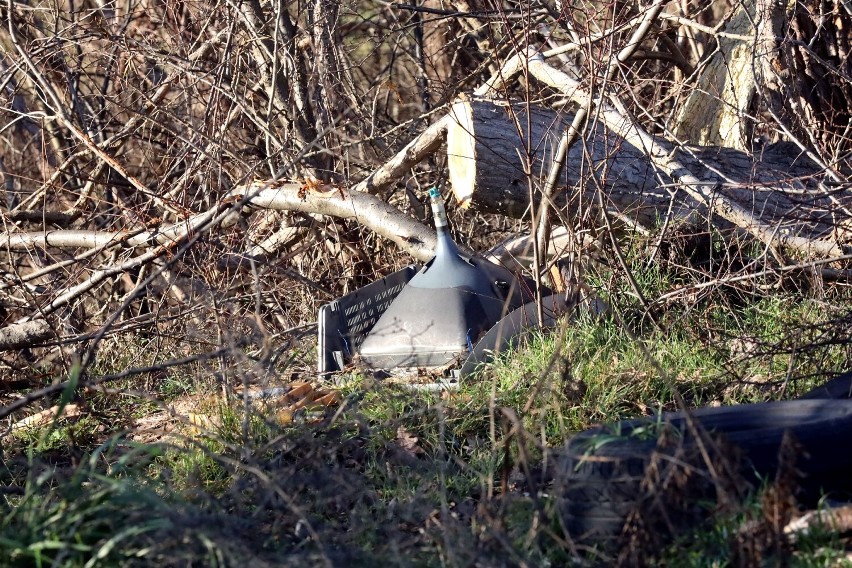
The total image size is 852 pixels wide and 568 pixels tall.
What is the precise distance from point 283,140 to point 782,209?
10.6 feet

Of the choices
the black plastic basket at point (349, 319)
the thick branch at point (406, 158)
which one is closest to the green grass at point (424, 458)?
the black plastic basket at point (349, 319)

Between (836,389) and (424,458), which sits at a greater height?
(836,389)

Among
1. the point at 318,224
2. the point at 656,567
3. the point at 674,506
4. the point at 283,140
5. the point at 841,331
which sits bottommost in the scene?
the point at 656,567

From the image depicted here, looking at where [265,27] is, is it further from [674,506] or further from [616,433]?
[674,506]

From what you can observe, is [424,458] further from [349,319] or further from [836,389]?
[836,389]

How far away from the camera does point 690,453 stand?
248 cm

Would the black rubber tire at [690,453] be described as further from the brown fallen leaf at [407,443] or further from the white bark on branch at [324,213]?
the white bark on branch at [324,213]

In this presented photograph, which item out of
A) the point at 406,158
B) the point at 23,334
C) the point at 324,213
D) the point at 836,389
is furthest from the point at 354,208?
the point at 836,389

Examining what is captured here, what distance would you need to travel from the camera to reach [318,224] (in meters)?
6.42

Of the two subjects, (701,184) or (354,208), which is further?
(354,208)

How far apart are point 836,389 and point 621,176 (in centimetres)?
220

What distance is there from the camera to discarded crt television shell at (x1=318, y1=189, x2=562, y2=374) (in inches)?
181

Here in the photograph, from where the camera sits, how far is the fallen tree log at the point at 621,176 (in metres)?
4.95

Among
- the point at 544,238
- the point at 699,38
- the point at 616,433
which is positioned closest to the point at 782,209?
the point at 544,238
